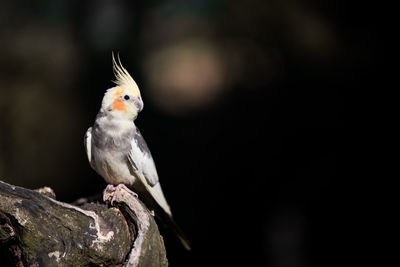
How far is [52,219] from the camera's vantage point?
1.57 m

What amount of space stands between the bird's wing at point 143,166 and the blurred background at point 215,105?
1.49 m

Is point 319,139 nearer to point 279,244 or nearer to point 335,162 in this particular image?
point 335,162

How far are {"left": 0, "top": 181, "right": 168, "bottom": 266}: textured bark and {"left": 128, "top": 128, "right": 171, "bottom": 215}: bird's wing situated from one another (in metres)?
0.30

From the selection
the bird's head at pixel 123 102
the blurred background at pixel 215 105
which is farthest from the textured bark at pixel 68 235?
the blurred background at pixel 215 105

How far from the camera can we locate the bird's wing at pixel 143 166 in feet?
6.59

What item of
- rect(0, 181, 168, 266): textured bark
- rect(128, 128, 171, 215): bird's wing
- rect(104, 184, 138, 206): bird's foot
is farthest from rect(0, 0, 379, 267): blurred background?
rect(0, 181, 168, 266): textured bark

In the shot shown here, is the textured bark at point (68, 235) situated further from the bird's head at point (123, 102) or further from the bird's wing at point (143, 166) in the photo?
the bird's head at point (123, 102)

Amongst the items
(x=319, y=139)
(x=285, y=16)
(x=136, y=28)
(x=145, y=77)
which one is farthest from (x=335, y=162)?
(x=136, y=28)

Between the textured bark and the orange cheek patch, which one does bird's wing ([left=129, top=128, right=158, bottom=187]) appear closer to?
the orange cheek patch

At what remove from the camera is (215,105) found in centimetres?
364

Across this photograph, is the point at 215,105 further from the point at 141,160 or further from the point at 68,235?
the point at 68,235

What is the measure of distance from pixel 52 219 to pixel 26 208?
0.09 m

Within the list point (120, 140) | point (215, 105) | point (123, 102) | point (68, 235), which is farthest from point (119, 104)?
point (215, 105)

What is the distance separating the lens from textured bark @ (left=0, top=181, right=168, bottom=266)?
1.52 metres
